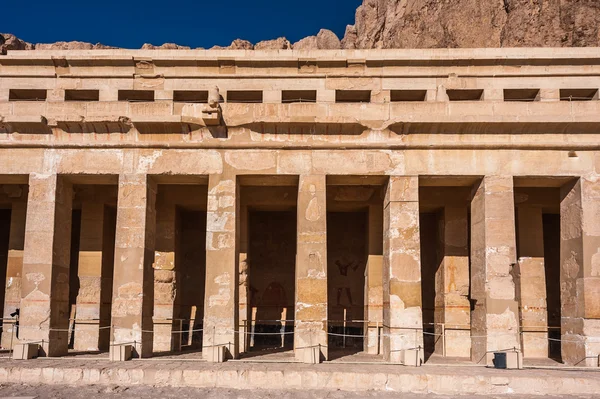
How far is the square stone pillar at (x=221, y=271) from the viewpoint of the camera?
41.7ft

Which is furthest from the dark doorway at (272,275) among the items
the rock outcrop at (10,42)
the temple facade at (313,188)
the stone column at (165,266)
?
the rock outcrop at (10,42)

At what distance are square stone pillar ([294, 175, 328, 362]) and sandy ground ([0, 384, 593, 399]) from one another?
239cm

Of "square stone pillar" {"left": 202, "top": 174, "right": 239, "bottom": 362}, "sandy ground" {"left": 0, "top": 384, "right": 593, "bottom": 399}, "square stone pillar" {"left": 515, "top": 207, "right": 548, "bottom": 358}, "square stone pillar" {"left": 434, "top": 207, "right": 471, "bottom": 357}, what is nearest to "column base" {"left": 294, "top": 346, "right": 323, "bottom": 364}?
"square stone pillar" {"left": 202, "top": 174, "right": 239, "bottom": 362}

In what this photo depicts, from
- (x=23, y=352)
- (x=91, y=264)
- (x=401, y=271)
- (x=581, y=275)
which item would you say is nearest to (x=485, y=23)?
(x=581, y=275)

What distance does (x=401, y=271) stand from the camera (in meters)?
12.9

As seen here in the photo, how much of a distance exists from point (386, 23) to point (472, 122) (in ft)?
46.2

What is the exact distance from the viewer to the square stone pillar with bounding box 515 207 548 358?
15.3 m

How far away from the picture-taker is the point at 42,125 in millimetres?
13273

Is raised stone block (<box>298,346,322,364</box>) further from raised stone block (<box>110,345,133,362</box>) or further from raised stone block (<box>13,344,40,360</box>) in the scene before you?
raised stone block (<box>13,344,40,360</box>)

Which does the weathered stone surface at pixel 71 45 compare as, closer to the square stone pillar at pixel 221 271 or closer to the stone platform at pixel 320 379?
the square stone pillar at pixel 221 271

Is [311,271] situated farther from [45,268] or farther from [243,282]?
[45,268]

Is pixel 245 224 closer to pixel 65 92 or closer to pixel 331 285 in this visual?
pixel 331 285

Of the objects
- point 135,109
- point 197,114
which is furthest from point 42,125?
point 197,114

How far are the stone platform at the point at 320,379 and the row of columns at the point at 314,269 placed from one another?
1.78m
